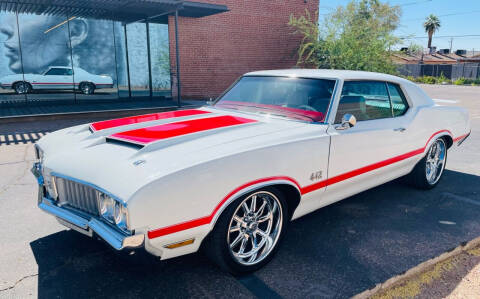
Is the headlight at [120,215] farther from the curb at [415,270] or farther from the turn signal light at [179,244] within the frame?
the curb at [415,270]

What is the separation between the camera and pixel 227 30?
1633 cm

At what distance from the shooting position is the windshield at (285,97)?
3.44 m

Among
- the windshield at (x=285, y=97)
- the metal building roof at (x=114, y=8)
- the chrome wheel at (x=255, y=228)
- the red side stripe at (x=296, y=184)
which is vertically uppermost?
the metal building roof at (x=114, y=8)

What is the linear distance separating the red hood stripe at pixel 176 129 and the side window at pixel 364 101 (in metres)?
0.93

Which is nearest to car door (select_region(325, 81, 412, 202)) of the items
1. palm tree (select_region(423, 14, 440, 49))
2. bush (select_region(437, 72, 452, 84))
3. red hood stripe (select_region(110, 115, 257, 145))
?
red hood stripe (select_region(110, 115, 257, 145))

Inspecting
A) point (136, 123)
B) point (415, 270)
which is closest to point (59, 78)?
point (136, 123)

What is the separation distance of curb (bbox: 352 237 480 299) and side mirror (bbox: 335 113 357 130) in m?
1.28

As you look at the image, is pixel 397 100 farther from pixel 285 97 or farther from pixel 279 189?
pixel 279 189

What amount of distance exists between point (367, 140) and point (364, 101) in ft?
1.36

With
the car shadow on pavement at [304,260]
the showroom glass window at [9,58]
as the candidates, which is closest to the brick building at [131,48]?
the showroom glass window at [9,58]

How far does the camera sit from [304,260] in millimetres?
3068

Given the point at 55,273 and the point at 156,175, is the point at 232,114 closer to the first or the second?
the point at 156,175

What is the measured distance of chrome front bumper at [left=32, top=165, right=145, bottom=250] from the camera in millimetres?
2162

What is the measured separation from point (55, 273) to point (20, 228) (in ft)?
3.68
